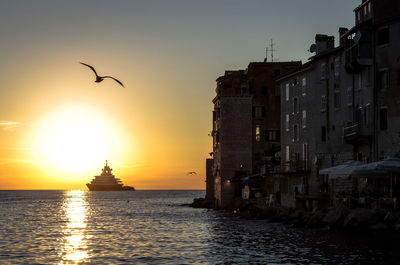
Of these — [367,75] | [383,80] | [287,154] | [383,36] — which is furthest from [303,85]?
[383,36]

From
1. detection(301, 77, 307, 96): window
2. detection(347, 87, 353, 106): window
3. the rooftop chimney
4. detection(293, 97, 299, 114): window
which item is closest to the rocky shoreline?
detection(347, 87, 353, 106): window

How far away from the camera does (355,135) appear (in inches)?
2082

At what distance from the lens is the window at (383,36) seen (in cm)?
5044

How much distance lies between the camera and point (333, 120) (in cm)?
6003

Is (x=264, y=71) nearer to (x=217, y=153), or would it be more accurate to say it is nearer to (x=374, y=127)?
(x=217, y=153)

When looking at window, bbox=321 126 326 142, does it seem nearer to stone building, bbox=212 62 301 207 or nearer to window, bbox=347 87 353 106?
window, bbox=347 87 353 106

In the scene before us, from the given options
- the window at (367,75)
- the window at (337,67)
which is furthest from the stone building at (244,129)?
the window at (367,75)

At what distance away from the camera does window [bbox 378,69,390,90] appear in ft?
165

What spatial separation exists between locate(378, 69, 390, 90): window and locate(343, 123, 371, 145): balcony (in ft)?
13.4

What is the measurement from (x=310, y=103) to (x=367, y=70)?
13137mm

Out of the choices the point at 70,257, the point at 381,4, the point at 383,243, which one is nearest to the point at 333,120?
the point at 381,4

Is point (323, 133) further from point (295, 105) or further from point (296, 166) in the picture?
point (295, 105)

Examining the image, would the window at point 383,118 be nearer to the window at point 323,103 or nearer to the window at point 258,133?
the window at point 323,103

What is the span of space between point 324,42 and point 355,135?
47.3 feet
